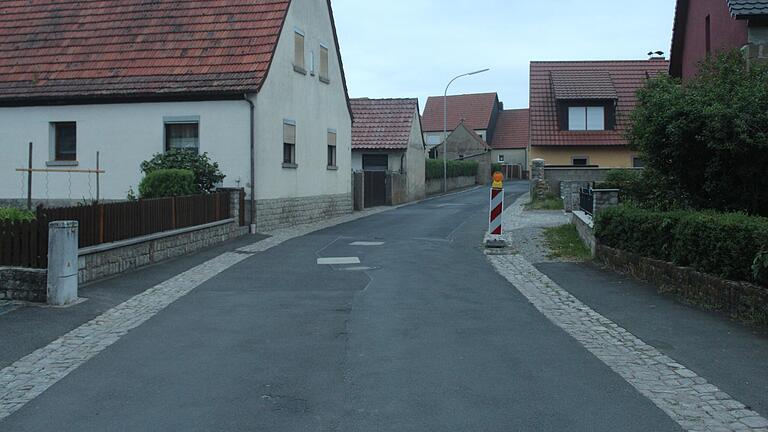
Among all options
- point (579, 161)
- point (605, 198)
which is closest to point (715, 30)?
point (605, 198)

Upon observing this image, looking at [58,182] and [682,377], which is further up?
[58,182]

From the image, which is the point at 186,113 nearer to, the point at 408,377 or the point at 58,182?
the point at 58,182

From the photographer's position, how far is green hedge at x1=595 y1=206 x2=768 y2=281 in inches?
358

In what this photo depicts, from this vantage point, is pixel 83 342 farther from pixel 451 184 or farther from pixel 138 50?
pixel 451 184

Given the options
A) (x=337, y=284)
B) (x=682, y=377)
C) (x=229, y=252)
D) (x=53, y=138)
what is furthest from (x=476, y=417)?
(x=53, y=138)

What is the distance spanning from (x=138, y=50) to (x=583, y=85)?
24.5 meters

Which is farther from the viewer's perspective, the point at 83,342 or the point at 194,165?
the point at 194,165

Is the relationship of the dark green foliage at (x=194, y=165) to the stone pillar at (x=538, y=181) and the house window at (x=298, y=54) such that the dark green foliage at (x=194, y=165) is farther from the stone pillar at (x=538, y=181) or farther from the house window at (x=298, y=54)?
the stone pillar at (x=538, y=181)

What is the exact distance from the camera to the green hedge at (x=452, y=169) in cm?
4734

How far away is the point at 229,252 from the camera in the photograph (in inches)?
672

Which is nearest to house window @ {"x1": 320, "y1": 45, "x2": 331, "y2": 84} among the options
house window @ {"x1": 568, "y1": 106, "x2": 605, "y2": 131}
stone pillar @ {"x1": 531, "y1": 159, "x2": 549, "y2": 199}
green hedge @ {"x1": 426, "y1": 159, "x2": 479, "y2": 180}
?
stone pillar @ {"x1": 531, "y1": 159, "x2": 549, "y2": 199}

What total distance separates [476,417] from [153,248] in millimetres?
10760

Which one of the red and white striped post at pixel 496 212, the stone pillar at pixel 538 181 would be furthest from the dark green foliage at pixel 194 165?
the stone pillar at pixel 538 181

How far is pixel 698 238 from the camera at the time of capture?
10.4 meters
